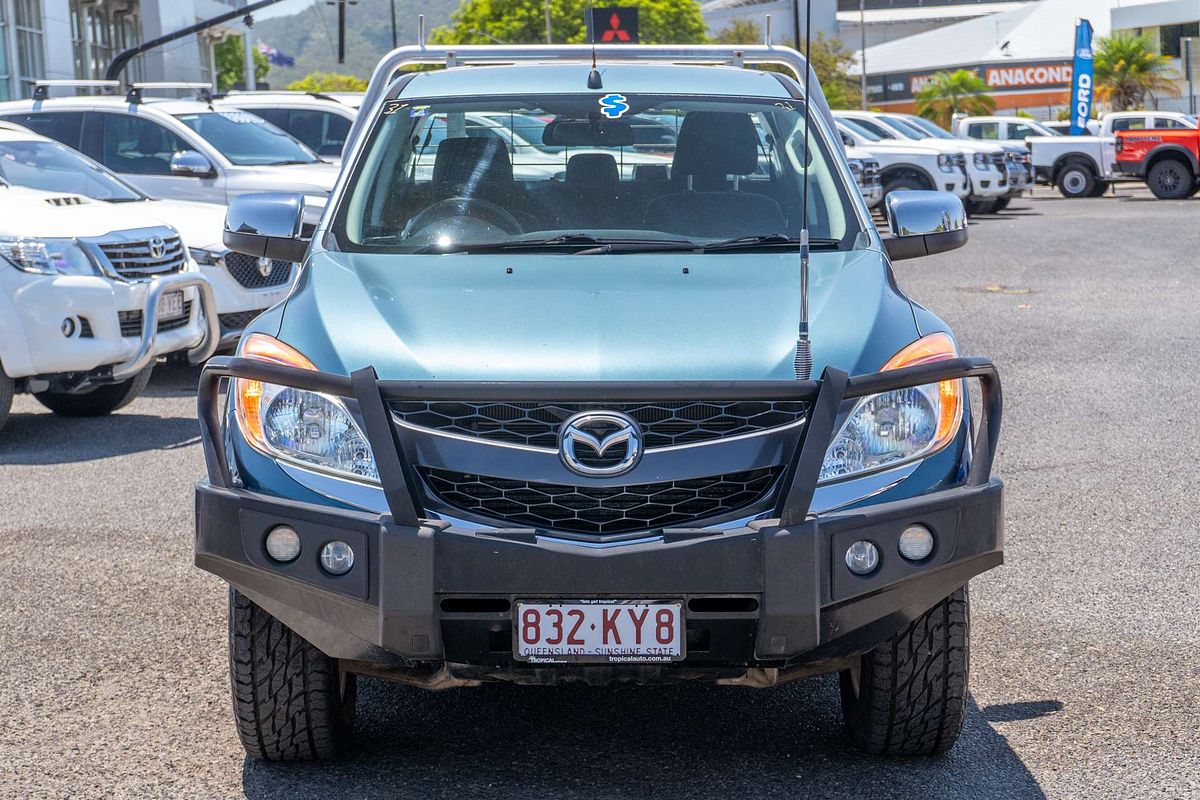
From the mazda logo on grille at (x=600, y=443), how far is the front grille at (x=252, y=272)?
7.21 metres

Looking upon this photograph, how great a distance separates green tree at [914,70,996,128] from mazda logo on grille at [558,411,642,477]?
61288mm

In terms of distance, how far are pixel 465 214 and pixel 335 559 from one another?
1.51m

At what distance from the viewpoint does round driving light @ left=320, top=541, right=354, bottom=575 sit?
323 cm

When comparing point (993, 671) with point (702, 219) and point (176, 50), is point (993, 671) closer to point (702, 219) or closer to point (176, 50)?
point (702, 219)

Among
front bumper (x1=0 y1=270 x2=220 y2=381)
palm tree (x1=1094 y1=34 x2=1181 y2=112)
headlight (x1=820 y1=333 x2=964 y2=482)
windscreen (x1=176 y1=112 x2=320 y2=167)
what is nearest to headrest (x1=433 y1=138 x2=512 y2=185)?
headlight (x1=820 y1=333 x2=964 y2=482)

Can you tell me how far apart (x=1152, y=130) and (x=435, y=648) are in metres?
29.9

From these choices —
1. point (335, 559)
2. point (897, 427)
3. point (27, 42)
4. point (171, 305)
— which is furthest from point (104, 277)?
point (27, 42)

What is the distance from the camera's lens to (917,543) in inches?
129

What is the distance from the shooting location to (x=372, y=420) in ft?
10.7

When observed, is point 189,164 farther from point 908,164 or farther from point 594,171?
point 908,164

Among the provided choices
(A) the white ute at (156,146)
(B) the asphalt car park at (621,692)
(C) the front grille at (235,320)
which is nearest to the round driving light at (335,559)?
(B) the asphalt car park at (621,692)

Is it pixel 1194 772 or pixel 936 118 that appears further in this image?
pixel 936 118

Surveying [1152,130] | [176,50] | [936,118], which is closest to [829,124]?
[1152,130]

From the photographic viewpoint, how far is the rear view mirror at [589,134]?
15.4 feet
